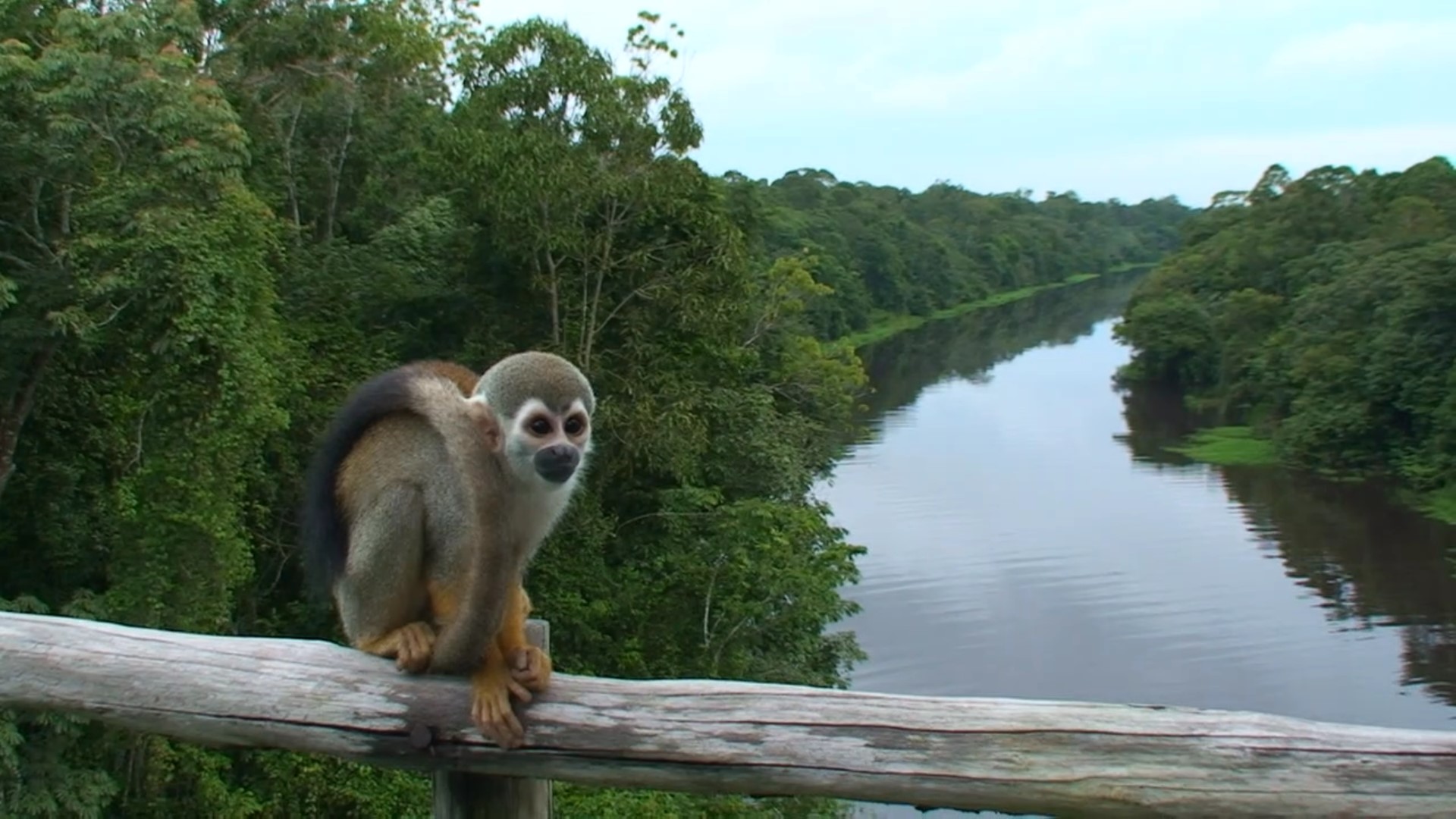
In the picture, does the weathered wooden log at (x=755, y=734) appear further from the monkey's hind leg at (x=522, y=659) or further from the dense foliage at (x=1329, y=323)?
the dense foliage at (x=1329, y=323)

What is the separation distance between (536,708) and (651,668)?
14093 mm

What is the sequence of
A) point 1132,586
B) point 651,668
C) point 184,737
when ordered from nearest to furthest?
1. point 184,737
2. point 651,668
3. point 1132,586

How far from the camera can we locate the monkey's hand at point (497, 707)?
2.22 meters

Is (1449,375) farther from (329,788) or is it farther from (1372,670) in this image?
(329,788)

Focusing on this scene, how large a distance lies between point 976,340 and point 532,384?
58.4 m

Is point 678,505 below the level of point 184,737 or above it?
below

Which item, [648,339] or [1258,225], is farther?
[1258,225]

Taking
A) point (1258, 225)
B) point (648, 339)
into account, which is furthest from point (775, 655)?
point (1258, 225)

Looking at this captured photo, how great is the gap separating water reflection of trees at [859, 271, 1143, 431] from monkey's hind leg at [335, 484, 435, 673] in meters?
32.5

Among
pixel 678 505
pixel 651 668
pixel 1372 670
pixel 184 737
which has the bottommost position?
pixel 1372 670

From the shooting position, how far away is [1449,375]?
95.5 feet

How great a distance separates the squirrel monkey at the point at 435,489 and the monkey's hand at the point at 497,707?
112 mm

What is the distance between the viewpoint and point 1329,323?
114ft

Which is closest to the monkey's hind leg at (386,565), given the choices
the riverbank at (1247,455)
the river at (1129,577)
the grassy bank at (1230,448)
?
the river at (1129,577)
